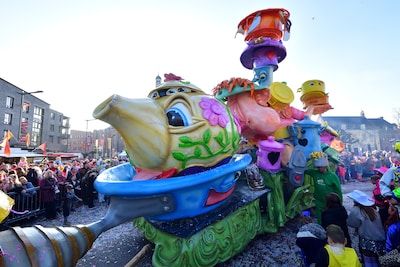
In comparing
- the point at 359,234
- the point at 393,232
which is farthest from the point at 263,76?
the point at 393,232

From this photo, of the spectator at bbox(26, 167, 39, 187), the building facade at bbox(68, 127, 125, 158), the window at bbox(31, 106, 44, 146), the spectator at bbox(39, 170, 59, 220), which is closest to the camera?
the spectator at bbox(39, 170, 59, 220)

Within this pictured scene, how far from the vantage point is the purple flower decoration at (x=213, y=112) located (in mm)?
3812

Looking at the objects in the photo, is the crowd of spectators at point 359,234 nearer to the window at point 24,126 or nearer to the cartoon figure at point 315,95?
the cartoon figure at point 315,95

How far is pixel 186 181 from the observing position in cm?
331

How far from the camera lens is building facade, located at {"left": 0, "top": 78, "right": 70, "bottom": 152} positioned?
1051 inches

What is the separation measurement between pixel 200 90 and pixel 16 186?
5.89 metres

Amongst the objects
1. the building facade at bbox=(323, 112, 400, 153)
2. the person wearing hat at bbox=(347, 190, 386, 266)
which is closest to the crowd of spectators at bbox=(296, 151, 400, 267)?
the person wearing hat at bbox=(347, 190, 386, 266)

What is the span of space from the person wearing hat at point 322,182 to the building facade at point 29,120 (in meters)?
18.1

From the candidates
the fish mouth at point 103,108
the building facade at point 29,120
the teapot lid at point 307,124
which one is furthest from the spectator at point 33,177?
the building facade at point 29,120

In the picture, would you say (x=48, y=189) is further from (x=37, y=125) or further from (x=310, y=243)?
(x=37, y=125)

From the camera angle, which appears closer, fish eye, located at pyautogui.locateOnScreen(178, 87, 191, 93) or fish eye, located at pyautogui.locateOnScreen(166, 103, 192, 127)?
fish eye, located at pyautogui.locateOnScreen(166, 103, 192, 127)

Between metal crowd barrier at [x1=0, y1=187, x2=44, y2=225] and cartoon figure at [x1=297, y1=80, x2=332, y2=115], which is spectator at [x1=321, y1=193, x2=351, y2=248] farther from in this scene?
metal crowd barrier at [x1=0, y1=187, x2=44, y2=225]

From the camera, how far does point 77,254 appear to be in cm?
238

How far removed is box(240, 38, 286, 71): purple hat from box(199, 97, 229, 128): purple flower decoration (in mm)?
3310
